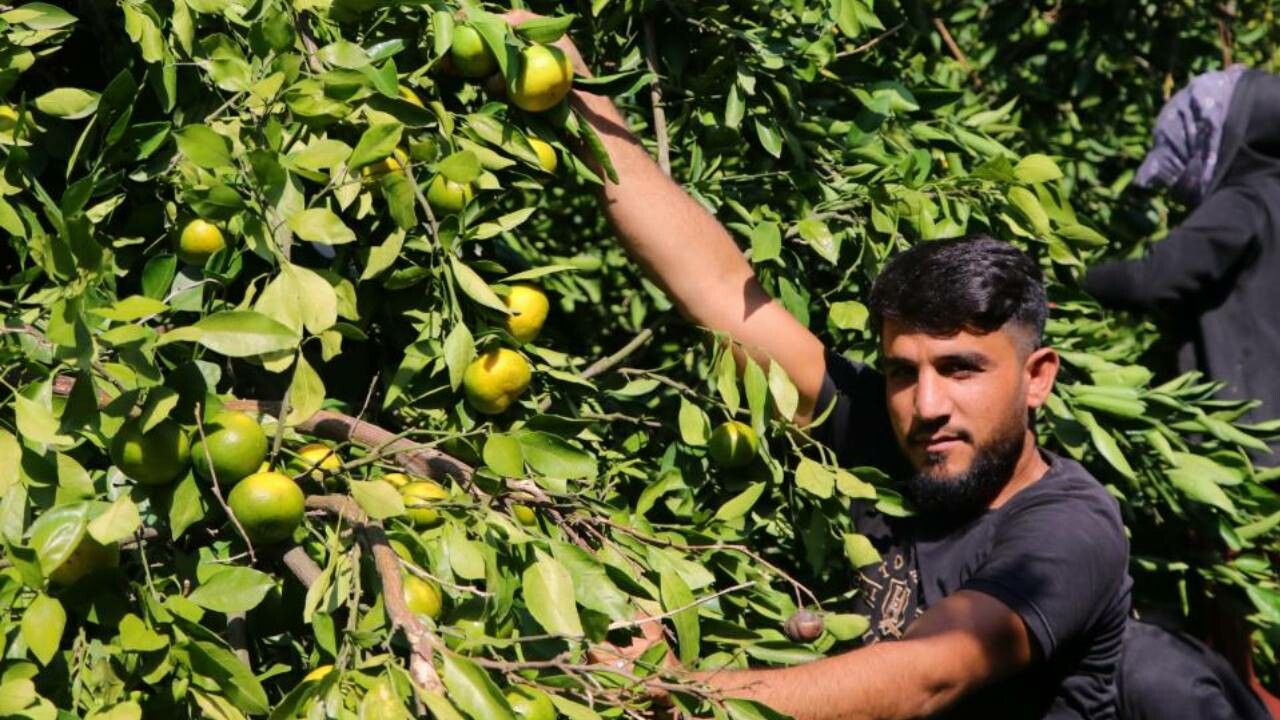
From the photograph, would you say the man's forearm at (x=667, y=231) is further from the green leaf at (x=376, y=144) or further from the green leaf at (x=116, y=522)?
the green leaf at (x=116, y=522)

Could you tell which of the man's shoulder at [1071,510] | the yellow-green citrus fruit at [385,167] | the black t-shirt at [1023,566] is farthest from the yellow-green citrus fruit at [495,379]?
the man's shoulder at [1071,510]

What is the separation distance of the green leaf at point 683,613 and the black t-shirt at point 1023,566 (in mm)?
524

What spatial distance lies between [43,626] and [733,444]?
87 centimetres

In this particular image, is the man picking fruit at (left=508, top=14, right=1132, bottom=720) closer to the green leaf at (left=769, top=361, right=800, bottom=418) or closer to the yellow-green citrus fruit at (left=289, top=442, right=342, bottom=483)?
the green leaf at (left=769, top=361, right=800, bottom=418)

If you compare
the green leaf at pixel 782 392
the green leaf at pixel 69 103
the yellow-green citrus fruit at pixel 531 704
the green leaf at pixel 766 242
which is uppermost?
the green leaf at pixel 69 103

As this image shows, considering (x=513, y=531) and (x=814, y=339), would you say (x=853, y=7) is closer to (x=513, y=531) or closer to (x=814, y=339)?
(x=814, y=339)

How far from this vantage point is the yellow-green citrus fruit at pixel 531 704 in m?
1.32

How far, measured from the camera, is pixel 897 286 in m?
2.15

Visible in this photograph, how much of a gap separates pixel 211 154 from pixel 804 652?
82 centimetres

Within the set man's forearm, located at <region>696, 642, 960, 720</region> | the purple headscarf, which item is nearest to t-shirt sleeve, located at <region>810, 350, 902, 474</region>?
man's forearm, located at <region>696, 642, 960, 720</region>

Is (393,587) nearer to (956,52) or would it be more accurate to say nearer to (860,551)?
(860,551)

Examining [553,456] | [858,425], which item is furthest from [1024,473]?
[553,456]

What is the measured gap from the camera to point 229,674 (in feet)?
4.45

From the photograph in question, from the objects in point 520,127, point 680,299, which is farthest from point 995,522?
point 520,127
